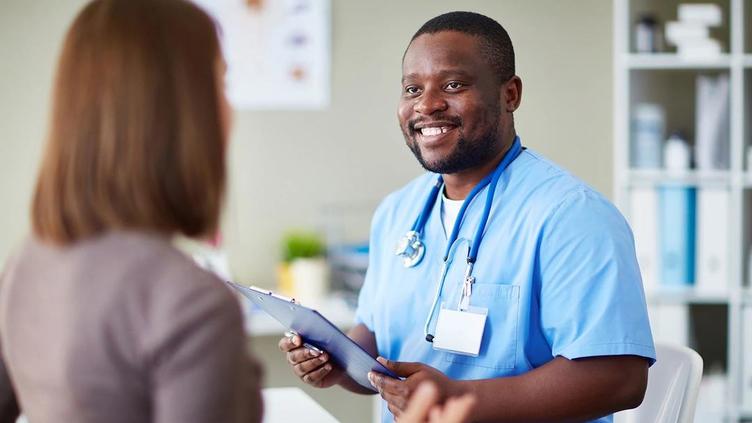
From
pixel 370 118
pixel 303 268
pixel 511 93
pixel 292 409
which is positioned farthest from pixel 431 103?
pixel 370 118

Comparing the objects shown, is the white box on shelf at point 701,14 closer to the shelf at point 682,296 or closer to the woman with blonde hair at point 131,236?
the shelf at point 682,296

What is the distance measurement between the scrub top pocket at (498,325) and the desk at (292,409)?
1.11 feet

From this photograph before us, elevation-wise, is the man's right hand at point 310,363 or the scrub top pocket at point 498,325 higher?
the scrub top pocket at point 498,325

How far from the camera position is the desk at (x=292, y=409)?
1808 millimetres

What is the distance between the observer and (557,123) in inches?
141

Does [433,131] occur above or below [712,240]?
above

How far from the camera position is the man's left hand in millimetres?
1463

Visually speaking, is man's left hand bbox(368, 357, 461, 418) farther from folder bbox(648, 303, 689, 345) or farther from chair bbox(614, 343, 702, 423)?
folder bbox(648, 303, 689, 345)

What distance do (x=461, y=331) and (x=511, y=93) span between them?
0.50 metres

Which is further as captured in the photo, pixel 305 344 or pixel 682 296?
pixel 682 296

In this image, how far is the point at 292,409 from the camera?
1.88 metres

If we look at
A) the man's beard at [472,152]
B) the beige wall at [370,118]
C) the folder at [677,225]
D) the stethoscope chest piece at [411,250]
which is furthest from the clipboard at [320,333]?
the folder at [677,225]

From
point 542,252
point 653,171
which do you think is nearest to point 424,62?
point 542,252

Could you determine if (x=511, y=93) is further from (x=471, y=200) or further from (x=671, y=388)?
(x=671, y=388)
